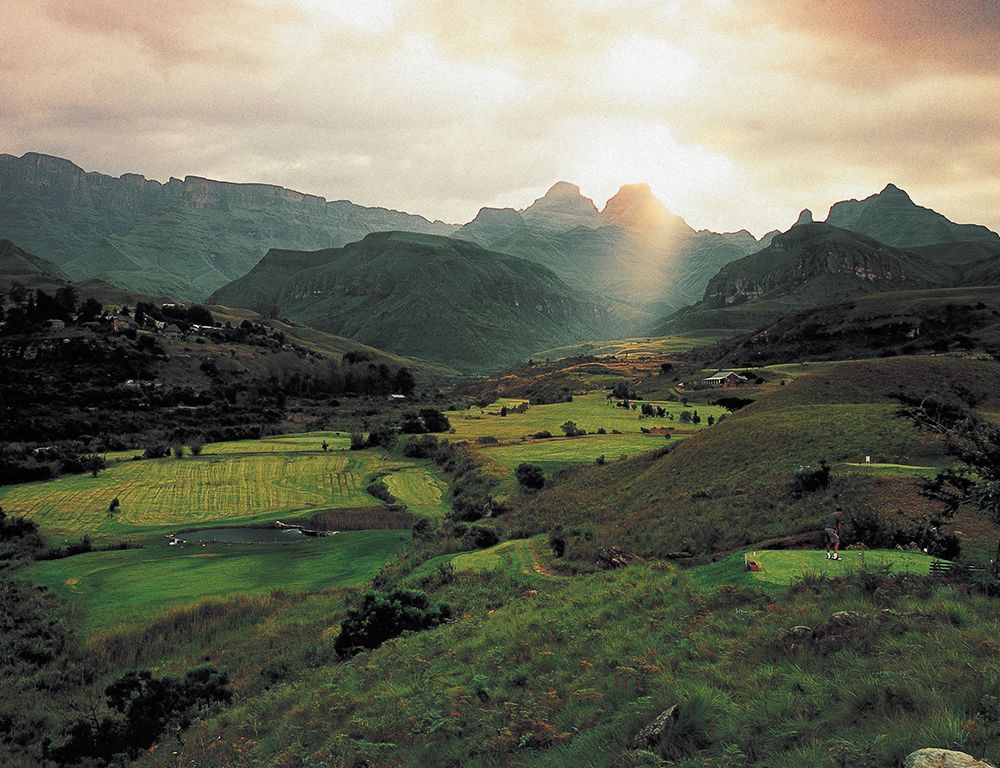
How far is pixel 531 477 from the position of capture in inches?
2217

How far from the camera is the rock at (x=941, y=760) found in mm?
5668

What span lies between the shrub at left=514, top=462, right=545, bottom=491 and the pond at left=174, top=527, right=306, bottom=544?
831 inches

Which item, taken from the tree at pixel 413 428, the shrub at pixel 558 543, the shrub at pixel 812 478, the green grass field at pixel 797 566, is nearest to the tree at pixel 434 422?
the tree at pixel 413 428

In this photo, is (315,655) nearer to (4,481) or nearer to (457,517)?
(457,517)

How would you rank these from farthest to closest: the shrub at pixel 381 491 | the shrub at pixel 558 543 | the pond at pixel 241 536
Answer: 1. the shrub at pixel 381 491
2. the pond at pixel 241 536
3. the shrub at pixel 558 543

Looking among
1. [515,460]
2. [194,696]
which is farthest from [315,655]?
[515,460]

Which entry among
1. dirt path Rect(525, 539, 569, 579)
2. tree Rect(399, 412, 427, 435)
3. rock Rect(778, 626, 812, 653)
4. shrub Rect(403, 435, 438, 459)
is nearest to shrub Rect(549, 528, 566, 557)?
dirt path Rect(525, 539, 569, 579)

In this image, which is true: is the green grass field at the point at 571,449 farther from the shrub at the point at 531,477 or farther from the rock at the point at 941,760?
the rock at the point at 941,760

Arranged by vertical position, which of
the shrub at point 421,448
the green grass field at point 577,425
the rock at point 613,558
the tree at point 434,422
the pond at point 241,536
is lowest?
the pond at point 241,536

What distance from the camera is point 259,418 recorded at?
126 m

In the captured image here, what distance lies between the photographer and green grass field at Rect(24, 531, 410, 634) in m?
35.8

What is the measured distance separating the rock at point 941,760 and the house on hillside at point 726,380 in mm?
117949

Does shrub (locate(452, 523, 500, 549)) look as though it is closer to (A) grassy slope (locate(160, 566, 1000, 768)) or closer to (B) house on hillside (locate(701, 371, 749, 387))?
(A) grassy slope (locate(160, 566, 1000, 768))

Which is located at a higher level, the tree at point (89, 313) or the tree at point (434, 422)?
the tree at point (89, 313)
